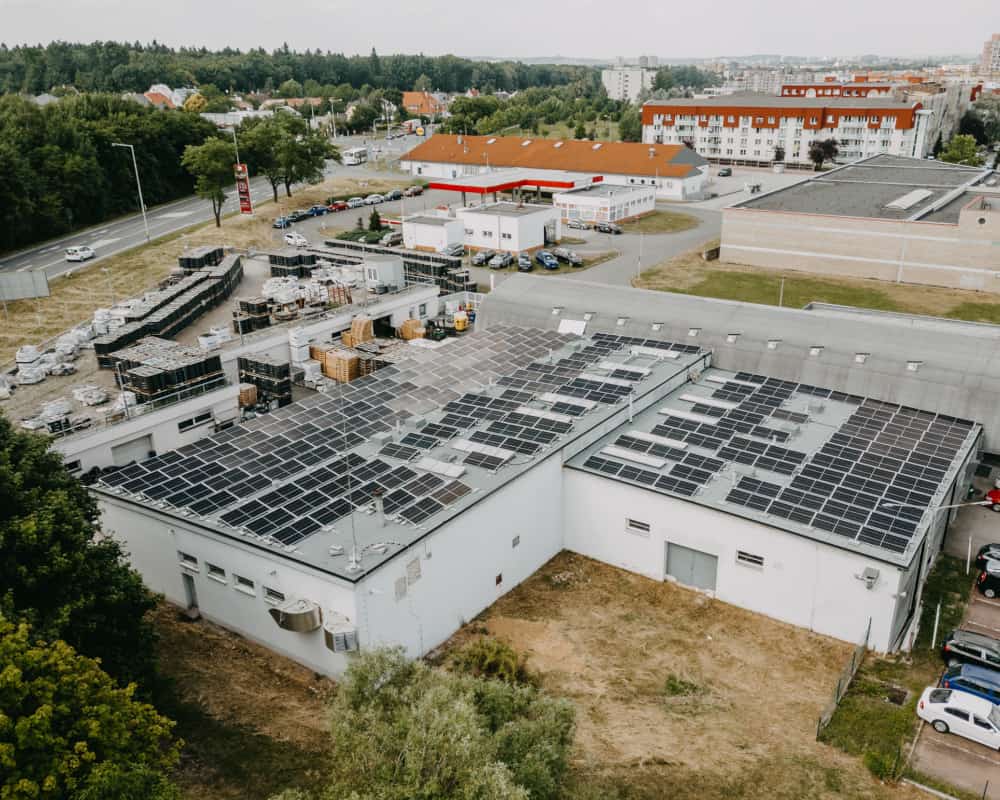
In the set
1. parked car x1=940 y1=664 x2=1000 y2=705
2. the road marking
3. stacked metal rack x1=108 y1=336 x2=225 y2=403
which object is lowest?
the road marking

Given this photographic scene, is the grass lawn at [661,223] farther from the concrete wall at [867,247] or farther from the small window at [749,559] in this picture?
the small window at [749,559]

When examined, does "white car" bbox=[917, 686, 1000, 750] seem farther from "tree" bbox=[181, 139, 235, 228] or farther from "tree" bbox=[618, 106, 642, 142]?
"tree" bbox=[618, 106, 642, 142]

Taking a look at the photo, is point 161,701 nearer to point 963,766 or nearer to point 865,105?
point 963,766

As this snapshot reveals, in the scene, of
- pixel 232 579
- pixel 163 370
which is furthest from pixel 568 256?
pixel 232 579

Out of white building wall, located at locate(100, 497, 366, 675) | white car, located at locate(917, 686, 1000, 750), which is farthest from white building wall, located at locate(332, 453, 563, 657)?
white car, located at locate(917, 686, 1000, 750)

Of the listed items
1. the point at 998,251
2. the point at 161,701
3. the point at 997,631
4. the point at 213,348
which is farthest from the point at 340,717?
the point at 998,251
